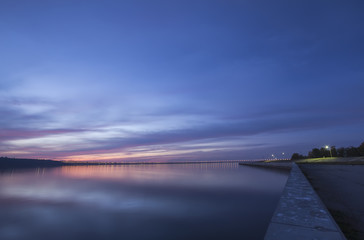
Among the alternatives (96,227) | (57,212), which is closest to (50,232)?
(96,227)

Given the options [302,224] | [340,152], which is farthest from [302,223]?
[340,152]

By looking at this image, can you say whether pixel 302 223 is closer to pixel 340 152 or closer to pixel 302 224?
pixel 302 224

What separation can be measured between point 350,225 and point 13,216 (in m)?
20.7

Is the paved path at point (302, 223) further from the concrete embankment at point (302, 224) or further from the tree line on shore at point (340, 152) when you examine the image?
the tree line on shore at point (340, 152)

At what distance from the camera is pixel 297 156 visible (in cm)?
17712

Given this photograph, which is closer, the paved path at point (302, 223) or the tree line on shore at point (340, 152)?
the paved path at point (302, 223)

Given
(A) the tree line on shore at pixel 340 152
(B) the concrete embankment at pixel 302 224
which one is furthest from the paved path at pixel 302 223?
(A) the tree line on shore at pixel 340 152

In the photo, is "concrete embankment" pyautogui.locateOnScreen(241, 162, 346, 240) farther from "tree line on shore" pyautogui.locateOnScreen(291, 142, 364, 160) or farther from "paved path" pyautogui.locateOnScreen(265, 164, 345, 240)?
"tree line on shore" pyautogui.locateOnScreen(291, 142, 364, 160)

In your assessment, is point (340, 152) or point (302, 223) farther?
point (340, 152)

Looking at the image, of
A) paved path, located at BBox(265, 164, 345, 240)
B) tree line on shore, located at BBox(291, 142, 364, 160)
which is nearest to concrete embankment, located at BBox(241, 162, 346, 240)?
paved path, located at BBox(265, 164, 345, 240)

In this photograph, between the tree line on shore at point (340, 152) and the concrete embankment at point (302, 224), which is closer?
the concrete embankment at point (302, 224)

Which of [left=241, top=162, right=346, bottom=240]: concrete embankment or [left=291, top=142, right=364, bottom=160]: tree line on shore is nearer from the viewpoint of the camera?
[left=241, top=162, right=346, bottom=240]: concrete embankment

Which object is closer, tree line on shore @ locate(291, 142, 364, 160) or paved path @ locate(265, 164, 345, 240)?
paved path @ locate(265, 164, 345, 240)

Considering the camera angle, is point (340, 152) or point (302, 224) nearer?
point (302, 224)
